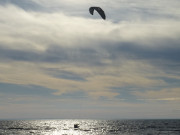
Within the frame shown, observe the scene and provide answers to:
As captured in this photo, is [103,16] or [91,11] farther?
[91,11]

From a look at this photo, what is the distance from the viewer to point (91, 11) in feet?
110

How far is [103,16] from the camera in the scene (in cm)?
3080

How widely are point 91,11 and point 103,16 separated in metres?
3.11
